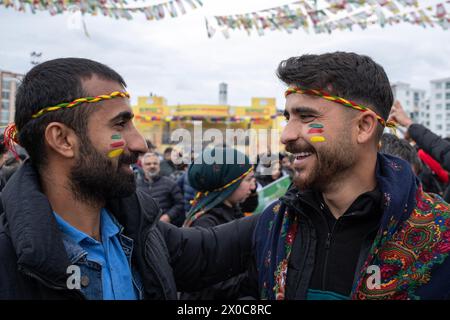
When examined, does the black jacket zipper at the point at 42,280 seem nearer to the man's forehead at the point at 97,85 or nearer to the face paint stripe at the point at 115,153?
the face paint stripe at the point at 115,153

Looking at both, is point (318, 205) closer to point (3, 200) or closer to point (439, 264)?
point (439, 264)

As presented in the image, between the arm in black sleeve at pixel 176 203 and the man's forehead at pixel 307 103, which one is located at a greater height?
the man's forehead at pixel 307 103

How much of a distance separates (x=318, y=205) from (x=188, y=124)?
44787mm

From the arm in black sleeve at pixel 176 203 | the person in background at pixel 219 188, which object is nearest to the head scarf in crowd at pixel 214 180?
the person in background at pixel 219 188

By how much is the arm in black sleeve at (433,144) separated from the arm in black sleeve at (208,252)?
227 centimetres

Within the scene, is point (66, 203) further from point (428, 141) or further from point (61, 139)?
point (428, 141)

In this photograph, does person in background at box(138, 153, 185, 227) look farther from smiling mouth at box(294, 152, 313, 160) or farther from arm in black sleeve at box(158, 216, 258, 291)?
smiling mouth at box(294, 152, 313, 160)

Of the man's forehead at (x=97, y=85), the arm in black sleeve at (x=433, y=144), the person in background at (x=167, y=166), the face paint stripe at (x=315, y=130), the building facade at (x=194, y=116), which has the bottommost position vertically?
the building facade at (x=194, y=116)

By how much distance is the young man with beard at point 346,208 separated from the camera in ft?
5.30

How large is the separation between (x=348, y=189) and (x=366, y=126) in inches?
11.6

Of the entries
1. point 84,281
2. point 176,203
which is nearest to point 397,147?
point 84,281

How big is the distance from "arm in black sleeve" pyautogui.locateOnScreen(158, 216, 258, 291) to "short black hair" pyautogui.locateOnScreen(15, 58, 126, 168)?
2.21 ft

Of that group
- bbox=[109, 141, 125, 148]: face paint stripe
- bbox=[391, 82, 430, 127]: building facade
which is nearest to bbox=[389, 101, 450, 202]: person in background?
bbox=[109, 141, 125, 148]: face paint stripe

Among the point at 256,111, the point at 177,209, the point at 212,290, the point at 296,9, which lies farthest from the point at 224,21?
the point at 256,111
